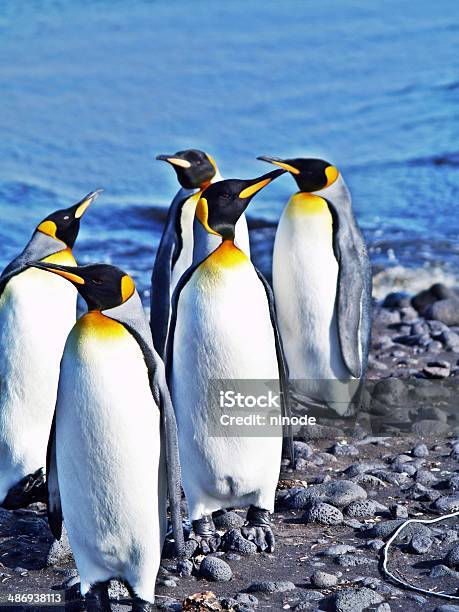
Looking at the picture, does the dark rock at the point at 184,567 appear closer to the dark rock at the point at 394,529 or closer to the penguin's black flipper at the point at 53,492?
the penguin's black flipper at the point at 53,492

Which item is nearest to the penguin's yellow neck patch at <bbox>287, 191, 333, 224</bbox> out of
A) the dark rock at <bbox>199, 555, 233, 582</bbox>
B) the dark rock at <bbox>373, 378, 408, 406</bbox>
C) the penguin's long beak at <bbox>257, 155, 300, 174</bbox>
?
the penguin's long beak at <bbox>257, 155, 300, 174</bbox>

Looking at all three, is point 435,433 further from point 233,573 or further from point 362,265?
point 233,573

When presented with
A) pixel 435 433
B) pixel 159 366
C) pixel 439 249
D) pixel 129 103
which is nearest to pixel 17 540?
pixel 159 366

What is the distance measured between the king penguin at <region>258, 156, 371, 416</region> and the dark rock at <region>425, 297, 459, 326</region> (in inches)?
71.6

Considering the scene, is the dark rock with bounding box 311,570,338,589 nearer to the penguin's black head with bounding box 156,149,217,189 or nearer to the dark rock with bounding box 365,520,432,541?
the dark rock with bounding box 365,520,432,541

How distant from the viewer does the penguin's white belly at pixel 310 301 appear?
5828 mm

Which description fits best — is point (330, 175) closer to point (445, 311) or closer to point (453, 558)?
point (445, 311)

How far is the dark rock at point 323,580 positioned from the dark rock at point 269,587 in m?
0.08

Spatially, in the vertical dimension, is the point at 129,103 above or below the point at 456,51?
below

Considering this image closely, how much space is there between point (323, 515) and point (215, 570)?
0.64m

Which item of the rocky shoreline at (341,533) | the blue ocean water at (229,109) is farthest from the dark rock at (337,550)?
the blue ocean water at (229,109)

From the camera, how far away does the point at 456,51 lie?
74.0ft

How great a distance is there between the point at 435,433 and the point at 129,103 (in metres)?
13.8

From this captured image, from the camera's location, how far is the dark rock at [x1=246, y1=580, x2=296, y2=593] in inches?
158
